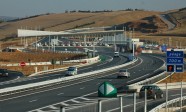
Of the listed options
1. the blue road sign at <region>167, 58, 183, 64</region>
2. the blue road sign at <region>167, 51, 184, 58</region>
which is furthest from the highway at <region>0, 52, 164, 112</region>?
the blue road sign at <region>167, 51, 184, 58</region>

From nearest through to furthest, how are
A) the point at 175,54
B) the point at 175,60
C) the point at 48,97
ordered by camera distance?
the point at 175,54 < the point at 175,60 < the point at 48,97

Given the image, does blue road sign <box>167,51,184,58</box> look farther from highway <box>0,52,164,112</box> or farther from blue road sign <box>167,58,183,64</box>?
highway <box>0,52,164,112</box>

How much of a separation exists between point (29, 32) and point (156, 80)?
112 metres

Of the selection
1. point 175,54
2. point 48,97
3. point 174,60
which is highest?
point 175,54

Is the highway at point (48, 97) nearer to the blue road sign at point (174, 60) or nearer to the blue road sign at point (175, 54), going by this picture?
the blue road sign at point (174, 60)

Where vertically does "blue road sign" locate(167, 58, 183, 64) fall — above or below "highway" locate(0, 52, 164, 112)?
above

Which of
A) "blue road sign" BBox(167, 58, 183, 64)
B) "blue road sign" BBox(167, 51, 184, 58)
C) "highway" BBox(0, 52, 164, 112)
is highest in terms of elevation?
"blue road sign" BBox(167, 51, 184, 58)

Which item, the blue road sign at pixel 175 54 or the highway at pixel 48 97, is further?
the highway at pixel 48 97

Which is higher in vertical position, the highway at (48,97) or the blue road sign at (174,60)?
the blue road sign at (174,60)

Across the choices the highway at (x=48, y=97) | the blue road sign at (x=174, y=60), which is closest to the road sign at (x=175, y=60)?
the blue road sign at (x=174, y=60)

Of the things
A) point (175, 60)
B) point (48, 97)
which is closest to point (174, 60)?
point (175, 60)

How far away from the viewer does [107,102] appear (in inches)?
617

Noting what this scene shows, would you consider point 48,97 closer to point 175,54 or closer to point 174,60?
point 174,60

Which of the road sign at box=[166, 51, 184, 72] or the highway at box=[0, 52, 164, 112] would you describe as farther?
the highway at box=[0, 52, 164, 112]
